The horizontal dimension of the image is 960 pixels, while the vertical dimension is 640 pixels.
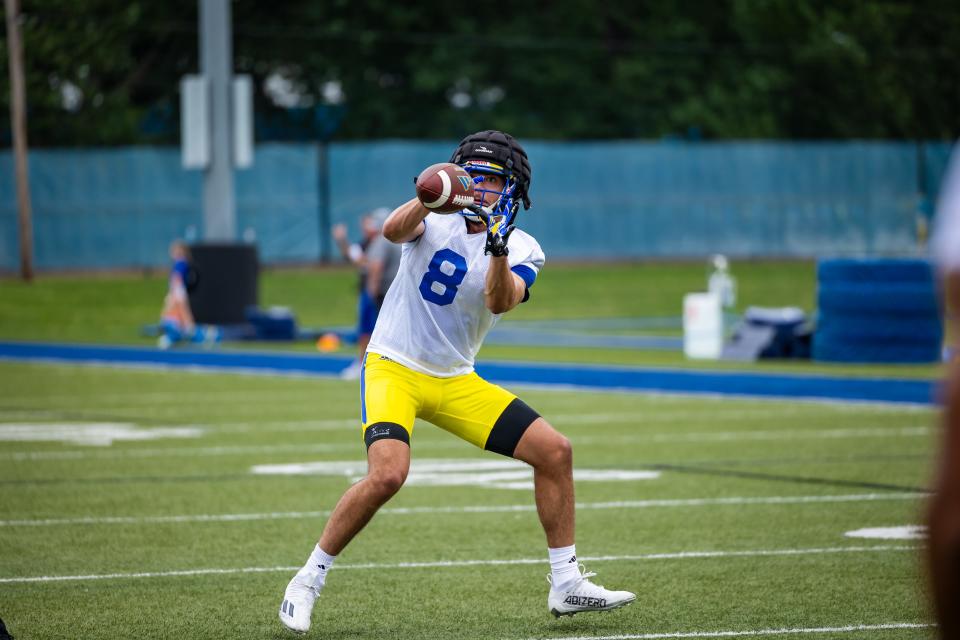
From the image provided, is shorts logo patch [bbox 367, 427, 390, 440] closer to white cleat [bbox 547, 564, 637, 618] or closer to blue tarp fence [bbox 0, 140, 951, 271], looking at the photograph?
white cleat [bbox 547, 564, 637, 618]

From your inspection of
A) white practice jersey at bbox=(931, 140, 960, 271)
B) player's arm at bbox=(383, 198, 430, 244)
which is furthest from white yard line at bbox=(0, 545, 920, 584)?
white practice jersey at bbox=(931, 140, 960, 271)

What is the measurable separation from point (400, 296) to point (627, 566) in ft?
6.54

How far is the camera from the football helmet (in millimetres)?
6617

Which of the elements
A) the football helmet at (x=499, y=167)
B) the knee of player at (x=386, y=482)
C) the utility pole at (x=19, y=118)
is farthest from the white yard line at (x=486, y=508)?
the utility pole at (x=19, y=118)

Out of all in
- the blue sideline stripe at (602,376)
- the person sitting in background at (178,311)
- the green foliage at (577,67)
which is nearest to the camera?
the blue sideline stripe at (602,376)

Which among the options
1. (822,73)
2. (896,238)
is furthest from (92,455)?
(822,73)

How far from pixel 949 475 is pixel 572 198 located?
135ft

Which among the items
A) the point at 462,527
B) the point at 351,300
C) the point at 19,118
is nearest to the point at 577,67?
the point at 351,300

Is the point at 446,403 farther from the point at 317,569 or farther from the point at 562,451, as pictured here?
the point at 317,569

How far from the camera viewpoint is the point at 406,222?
6.69 meters

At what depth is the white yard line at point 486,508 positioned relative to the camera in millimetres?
9586

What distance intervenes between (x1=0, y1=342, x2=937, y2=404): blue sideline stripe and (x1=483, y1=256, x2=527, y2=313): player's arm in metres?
8.73

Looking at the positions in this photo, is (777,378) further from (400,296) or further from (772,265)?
(772,265)

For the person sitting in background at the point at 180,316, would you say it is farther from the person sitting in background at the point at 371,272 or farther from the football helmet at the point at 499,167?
the football helmet at the point at 499,167
